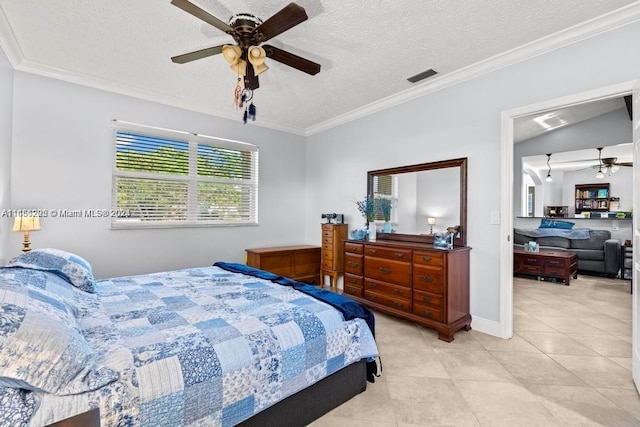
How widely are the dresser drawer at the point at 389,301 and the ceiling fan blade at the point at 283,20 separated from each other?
2790 mm

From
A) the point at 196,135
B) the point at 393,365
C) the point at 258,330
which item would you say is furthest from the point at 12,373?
the point at 196,135

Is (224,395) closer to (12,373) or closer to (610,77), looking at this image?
(12,373)

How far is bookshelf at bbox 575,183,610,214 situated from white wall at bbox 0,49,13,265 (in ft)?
33.3

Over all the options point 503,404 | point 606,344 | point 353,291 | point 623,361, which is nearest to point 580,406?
Result: point 503,404

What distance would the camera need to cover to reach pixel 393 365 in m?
2.47

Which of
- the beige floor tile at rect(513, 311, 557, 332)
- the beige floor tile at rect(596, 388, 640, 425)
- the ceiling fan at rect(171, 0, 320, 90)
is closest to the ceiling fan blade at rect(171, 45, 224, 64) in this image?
the ceiling fan at rect(171, 0, 320, 90)

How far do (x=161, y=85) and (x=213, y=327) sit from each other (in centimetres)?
327

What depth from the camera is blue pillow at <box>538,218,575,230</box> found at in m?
6.73

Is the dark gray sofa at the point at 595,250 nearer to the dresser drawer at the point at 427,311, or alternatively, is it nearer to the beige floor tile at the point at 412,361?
the dresser drawer at the point at 427,311

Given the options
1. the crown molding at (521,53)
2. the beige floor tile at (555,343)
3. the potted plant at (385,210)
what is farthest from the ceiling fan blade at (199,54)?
the beige floor tile at (555,343)

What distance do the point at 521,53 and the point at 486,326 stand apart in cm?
269

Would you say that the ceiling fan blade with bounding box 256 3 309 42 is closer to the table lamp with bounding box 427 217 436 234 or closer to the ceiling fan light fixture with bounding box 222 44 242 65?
the ceiling fan light fixture with bounding box 222 44 242 65

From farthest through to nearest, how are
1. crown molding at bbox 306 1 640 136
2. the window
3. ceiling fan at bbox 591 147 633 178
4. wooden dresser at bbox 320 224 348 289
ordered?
ceiling fan at bbox 591 147 633 178 < wooden dresser at bbox 320 224 348 289 < the window < crown molding at bbox 306 1 640 136

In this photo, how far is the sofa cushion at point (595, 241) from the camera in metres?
5.97
